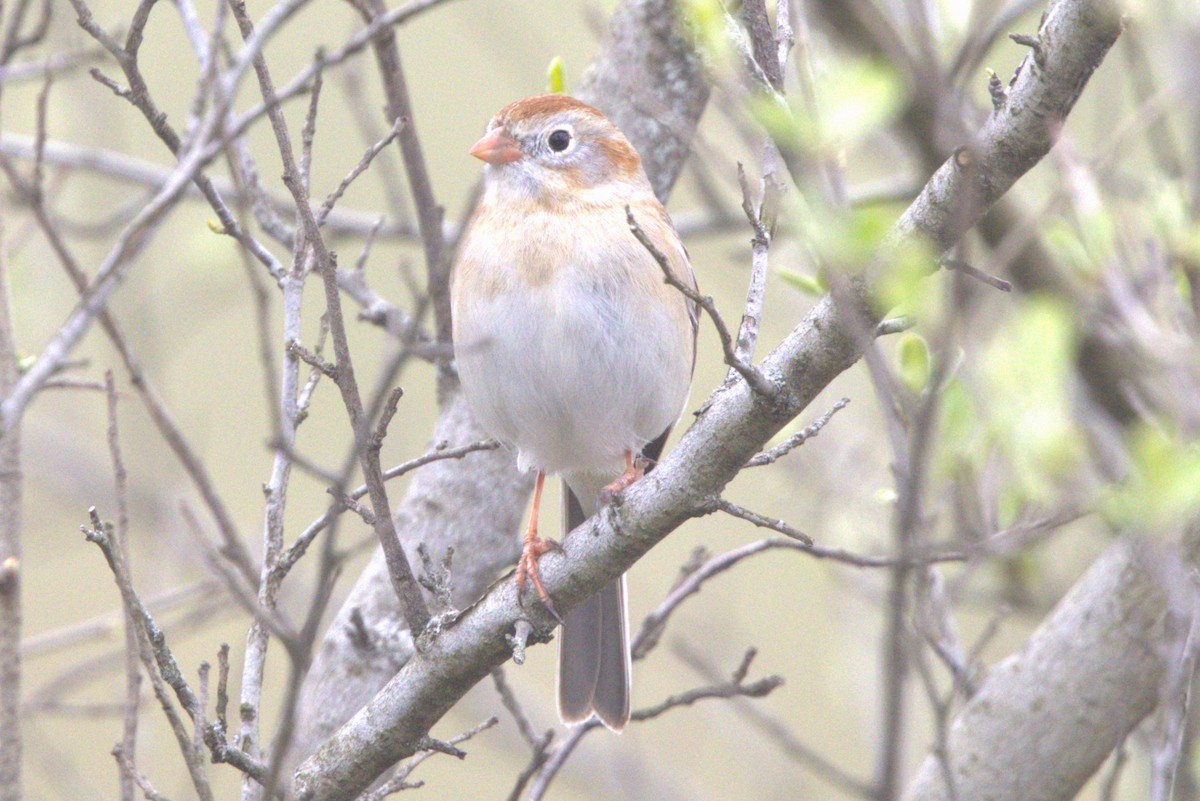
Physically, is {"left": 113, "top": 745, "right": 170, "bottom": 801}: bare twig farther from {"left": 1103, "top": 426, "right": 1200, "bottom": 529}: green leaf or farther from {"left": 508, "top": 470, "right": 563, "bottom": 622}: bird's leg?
{"left": 1103, "top": 426, "right": 1200, "bottom": 529}: green leaf

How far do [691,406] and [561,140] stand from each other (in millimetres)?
2945

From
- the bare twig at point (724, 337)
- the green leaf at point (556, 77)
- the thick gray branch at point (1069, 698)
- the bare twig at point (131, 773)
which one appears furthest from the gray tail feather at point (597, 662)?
the bare twig at point (131, 773)

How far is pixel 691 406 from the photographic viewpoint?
6387 millimetres

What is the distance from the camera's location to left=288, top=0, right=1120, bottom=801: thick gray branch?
6.39ft

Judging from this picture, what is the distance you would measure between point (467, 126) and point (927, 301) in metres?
5.28

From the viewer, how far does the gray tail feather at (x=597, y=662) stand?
131 inches

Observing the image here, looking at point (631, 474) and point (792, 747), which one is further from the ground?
point (631, 474)

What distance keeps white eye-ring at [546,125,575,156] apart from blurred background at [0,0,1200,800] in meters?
0.30

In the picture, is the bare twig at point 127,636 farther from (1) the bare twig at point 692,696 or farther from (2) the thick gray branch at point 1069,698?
(2) the thick gray branch at point 1069,698

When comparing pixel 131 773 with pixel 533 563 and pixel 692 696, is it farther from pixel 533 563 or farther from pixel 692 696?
pixel 692 696

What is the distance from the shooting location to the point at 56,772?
3902 millimetres

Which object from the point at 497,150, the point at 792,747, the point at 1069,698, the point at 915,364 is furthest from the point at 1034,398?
the point at 497,150

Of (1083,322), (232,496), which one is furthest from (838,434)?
(232,496)

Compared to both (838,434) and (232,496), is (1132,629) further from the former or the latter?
(232,496)
